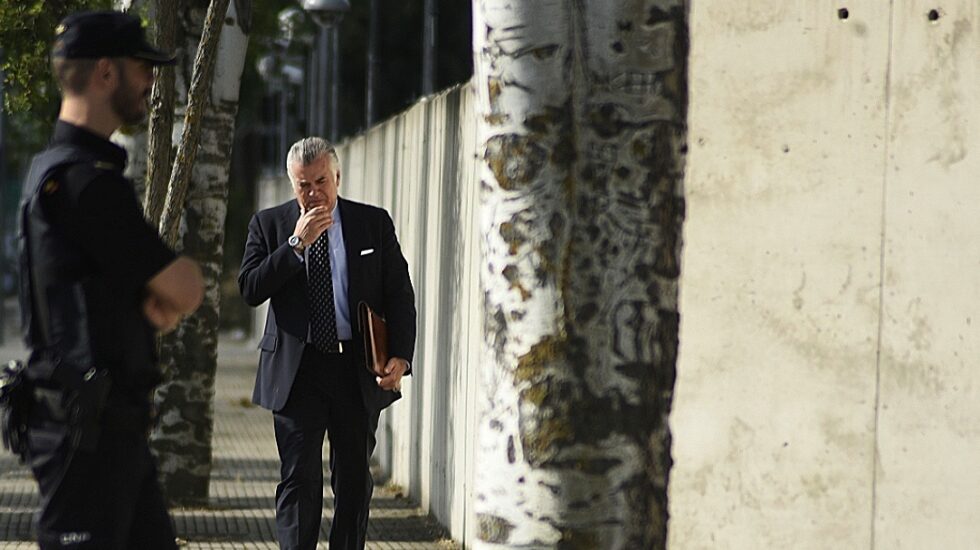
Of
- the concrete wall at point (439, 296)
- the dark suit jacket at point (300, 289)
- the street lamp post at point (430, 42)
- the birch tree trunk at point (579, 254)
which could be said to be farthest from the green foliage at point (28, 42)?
the birch tree trunk at point (579, 254)

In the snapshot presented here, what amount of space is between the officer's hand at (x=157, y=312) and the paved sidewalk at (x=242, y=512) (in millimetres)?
5255

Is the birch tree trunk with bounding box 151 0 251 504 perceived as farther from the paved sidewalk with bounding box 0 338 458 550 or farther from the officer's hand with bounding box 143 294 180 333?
the officer's hand with bounding box 143 294 180 333

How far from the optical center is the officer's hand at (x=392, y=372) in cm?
729

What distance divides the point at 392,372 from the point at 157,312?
9.93 ft

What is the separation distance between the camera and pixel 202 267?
11.3m

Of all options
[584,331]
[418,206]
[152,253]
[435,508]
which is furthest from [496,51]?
[418,206]

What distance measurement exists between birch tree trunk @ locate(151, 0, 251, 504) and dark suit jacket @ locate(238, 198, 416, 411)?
3721 mm

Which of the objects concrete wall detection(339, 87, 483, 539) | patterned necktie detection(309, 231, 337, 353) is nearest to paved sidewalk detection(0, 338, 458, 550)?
concrete wall detection(339, 87, 483, 539)

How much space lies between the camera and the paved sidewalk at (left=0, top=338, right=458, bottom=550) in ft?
32.2

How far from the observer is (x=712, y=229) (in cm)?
779

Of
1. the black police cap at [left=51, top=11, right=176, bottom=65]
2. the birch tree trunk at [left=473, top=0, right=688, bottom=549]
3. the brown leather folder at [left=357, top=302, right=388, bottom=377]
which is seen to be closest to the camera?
the birch tree trunk at [left=473, top=0, right=688, bottom=549]

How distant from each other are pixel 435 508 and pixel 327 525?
60cm

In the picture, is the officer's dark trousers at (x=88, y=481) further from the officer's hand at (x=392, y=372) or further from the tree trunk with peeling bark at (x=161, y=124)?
the tree trunk with peeling bark at (x=161, y=124)

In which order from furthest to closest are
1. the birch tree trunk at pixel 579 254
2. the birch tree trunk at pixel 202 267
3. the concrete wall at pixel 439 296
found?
the birch tree trunk at pixel 202 267
the concrete wall at pixel 439 296
the birch tree trunk at pixel 579 254
